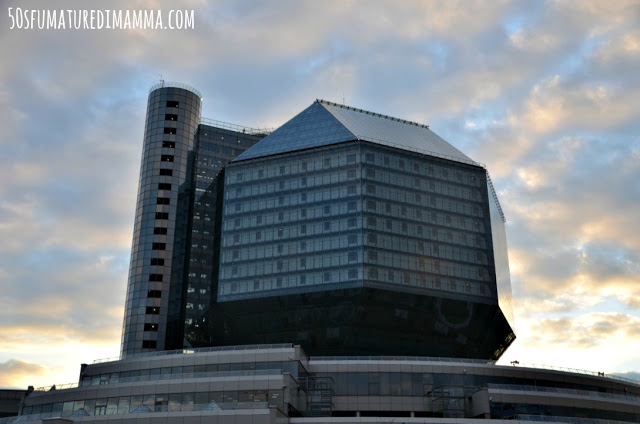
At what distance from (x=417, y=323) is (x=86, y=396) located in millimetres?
64423

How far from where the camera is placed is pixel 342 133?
147 meters

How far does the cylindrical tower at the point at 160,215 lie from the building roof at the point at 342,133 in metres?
24.1

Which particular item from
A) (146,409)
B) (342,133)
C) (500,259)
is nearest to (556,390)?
(500,259)

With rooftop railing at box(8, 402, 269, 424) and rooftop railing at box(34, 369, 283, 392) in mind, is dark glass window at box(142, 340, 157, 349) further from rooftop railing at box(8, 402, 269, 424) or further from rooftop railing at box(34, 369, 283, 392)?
rooftop railing at box(8, 402, 269, 424)

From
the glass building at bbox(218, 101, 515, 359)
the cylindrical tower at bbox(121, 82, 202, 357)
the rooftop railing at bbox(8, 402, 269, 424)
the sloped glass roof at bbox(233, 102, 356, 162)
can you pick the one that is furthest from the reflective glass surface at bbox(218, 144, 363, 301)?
the rooftop railing at bbox(8, 402, 269, 424)

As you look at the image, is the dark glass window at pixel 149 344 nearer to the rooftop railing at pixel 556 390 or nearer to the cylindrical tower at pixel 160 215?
the cylindrical tower at pixel 160 215

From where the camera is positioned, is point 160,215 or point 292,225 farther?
point 160,215

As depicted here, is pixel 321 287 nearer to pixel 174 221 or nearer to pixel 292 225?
pixel 292 225

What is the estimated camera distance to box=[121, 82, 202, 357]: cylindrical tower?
155 meters

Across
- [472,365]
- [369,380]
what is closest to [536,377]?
[472,365]

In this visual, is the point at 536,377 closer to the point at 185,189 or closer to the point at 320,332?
the point at 320,332

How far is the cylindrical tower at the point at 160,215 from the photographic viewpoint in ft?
509

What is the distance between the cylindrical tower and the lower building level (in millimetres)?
46670

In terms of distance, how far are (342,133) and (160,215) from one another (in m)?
48.1
